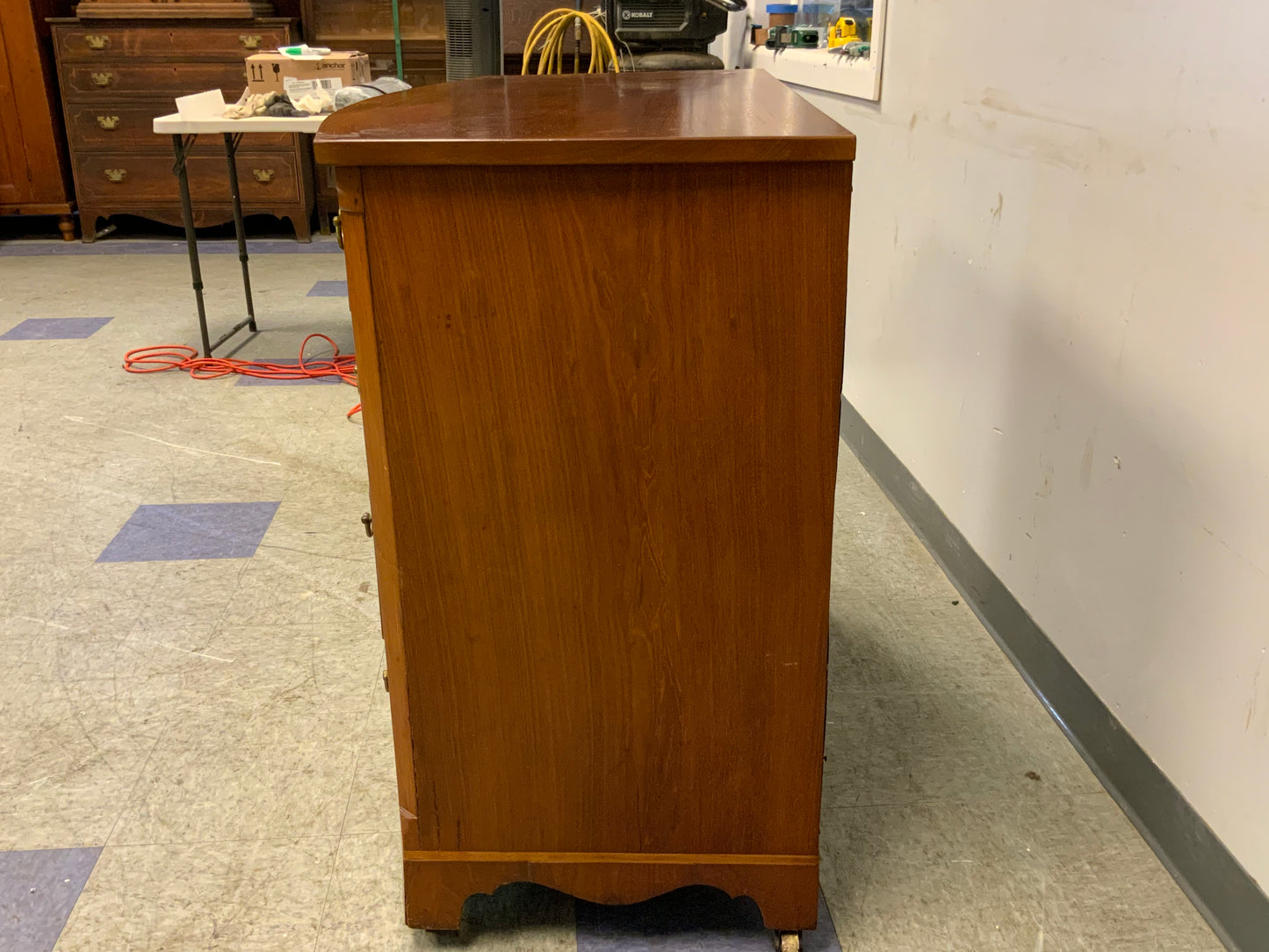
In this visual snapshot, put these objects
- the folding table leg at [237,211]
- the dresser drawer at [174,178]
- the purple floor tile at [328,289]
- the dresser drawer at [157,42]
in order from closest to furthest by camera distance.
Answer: the folding table leg at [237,211]
the purple floor tile at [328,289]
the dresser drawer at [157,42]
the dresser drawer at [174,178]

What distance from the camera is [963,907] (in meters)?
1.18

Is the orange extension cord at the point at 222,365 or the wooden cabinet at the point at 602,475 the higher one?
the wooden cabinet at the point at 602,475

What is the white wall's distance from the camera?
1.09 m

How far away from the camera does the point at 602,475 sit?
976 millimetres

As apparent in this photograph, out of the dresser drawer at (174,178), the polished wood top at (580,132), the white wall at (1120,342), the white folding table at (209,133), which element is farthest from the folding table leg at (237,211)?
the polished wood top at (580,132)

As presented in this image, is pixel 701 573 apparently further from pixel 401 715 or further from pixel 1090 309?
pixel 1090 309

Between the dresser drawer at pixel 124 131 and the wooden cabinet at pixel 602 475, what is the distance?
378cm

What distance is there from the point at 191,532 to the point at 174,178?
305cm

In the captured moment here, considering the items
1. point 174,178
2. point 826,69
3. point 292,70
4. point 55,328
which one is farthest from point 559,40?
point 174,178

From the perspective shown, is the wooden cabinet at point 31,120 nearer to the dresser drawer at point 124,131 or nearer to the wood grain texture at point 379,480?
the dresser drawer at point 124,131

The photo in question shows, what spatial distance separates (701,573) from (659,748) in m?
0.20

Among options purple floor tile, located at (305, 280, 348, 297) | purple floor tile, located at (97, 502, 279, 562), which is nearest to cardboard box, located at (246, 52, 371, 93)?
purple floor tile, located at (305, 280, 348, 297)

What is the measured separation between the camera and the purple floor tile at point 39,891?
114 cm

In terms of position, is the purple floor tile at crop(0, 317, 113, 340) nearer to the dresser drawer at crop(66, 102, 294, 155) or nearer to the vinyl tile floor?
the vinyl tile floor
